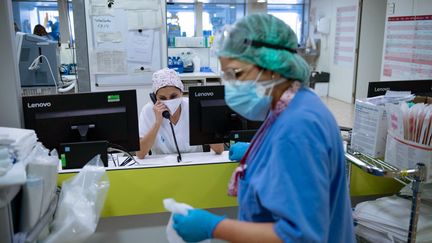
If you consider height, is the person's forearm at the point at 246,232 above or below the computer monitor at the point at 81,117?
below

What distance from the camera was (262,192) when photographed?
2.81 feet

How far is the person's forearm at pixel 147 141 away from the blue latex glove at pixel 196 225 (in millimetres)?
1199

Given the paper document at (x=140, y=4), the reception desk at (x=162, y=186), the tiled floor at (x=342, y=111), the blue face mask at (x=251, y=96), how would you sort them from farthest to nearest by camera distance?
the tiled floor at (x=342, y=111) → the paper document at (x=140, y=4) → the reception desk at (x=162, y=186) → the blue face mask at (x=251, y=96)

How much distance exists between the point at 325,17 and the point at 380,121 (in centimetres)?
708

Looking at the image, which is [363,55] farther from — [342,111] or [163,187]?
[163,187]

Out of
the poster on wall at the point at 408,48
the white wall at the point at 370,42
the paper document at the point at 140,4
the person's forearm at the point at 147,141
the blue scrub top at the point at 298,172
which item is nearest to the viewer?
the blue scrub top at the point at 298,172

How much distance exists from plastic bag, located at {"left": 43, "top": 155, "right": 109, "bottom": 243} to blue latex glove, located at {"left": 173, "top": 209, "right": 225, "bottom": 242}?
47 cm

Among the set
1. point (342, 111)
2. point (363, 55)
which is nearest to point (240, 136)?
point (342, 111)

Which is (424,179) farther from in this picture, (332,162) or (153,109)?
(153,109)

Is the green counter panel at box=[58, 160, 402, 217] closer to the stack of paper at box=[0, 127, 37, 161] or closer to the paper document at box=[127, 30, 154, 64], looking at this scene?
the stack of paper at box=[0, 127, 37, 161]

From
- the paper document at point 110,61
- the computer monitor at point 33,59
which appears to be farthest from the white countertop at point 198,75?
the computer monitor at point 33,59

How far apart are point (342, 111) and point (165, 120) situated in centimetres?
506

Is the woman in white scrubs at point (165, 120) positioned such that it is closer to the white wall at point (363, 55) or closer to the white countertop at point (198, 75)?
the white countertop at point (198, 75)

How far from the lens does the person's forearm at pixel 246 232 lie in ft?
2.75
